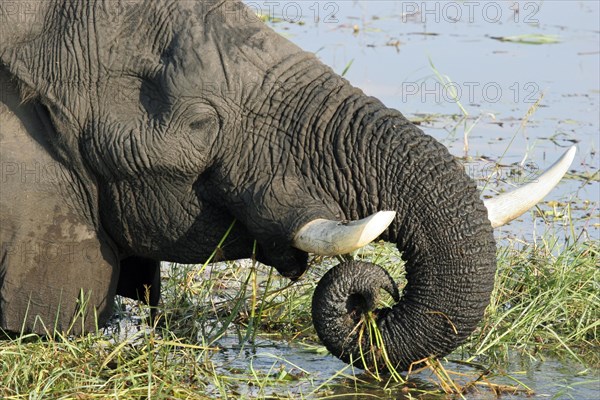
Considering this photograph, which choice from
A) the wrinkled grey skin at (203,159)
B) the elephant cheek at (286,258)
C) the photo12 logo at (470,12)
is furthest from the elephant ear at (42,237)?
the photo12 logo at (470,12)

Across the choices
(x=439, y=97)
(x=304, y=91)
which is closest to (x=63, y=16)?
(x=304, y=91)

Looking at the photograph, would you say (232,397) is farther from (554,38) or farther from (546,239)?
(554,38)

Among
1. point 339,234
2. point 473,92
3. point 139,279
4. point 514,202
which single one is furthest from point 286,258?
point 473,92

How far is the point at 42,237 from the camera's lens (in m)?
6.67

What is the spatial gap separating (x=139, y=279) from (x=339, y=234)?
1.66 metres

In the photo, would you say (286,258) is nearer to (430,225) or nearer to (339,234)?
(339,234)

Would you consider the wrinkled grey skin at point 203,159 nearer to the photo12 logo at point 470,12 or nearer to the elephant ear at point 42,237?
the elephant ear at point 42,237

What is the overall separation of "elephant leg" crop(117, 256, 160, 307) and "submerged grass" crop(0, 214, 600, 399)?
108 millimetres

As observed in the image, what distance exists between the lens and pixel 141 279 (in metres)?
7.49

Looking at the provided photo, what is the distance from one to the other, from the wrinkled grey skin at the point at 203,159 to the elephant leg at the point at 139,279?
63cm

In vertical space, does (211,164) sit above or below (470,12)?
below

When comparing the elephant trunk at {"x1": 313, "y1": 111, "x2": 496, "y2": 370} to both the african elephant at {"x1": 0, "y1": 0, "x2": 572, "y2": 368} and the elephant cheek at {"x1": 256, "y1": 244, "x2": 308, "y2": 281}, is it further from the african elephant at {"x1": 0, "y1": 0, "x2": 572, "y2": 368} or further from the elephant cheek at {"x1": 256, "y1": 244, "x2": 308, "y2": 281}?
the elephant cheek at {"x1": 256, "y1": 244, "x2": 308, "y2": 281}

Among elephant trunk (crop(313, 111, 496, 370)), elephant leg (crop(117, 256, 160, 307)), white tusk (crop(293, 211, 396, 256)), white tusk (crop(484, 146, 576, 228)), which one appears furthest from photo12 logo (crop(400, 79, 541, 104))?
white tusk (crop(293, 211, 396, 256))

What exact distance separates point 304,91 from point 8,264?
1.43 metres
